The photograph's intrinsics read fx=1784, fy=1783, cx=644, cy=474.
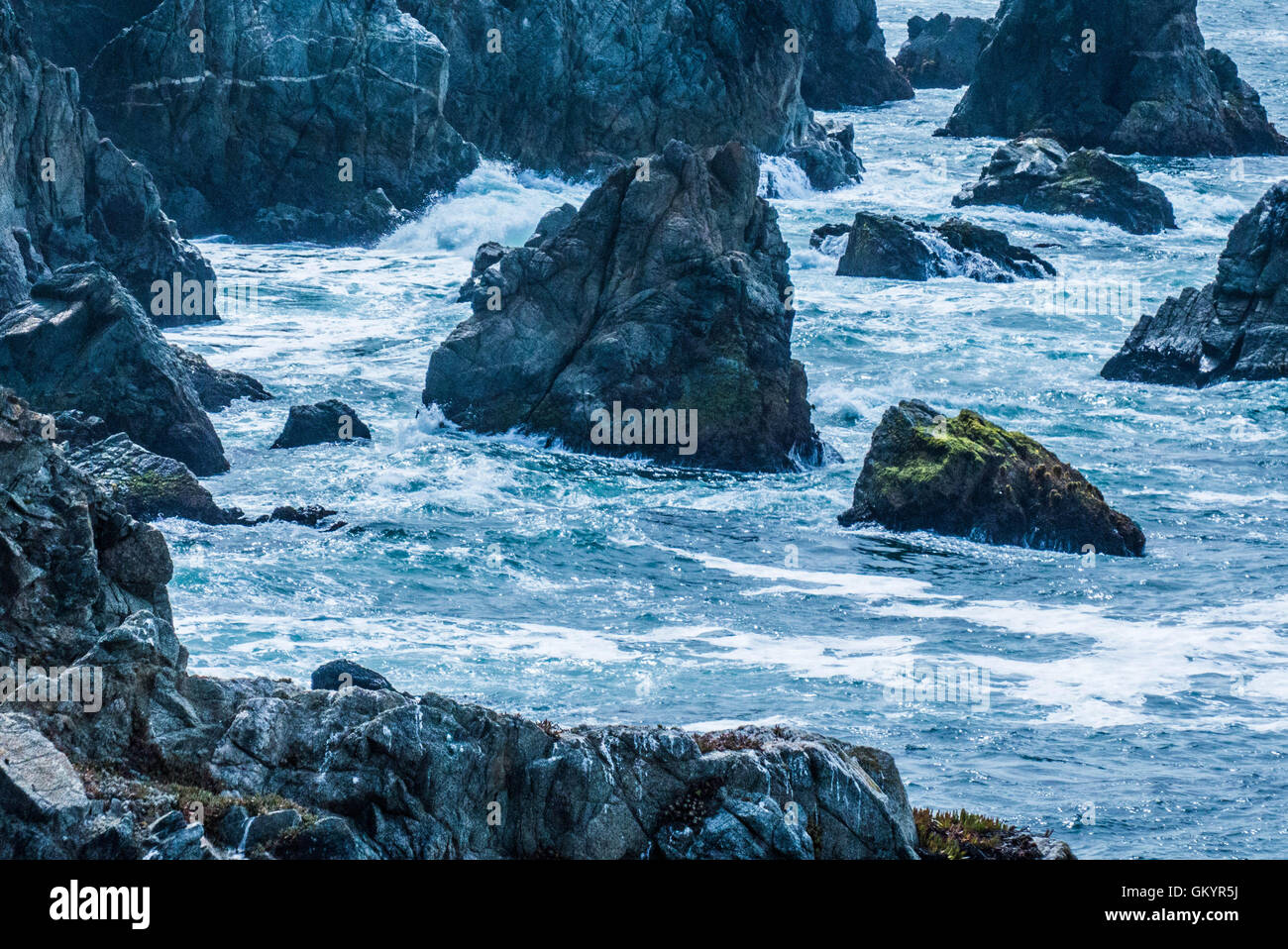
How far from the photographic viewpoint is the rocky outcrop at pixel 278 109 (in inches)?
2753

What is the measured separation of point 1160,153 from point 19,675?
89011 mm

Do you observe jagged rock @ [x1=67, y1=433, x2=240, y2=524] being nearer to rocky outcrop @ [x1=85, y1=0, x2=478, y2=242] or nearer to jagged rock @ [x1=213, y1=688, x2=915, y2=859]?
jagged rock @ [x1=213, y1=688, x2=915, y2=859]

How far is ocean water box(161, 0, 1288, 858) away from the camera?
2717 cm

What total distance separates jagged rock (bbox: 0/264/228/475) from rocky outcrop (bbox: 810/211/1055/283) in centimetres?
3340

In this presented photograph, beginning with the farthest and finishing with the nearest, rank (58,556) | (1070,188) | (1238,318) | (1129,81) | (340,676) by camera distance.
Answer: (1129,81) < (1070,188) < (1238,318) < (340,676) < (58,556)

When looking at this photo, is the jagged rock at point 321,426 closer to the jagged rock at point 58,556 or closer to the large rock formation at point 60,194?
the large rock formation at point 60,194

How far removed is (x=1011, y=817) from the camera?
2369cm

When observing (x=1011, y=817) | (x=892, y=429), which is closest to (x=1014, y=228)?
(x=892, y=429)

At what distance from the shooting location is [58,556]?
64.5ft

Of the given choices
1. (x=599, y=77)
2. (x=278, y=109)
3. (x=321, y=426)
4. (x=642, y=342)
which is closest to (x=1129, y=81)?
(x=599, y=77)

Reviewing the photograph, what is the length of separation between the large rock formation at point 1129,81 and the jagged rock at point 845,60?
55.6 feet

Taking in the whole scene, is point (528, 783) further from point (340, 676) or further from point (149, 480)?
point (149, 480)

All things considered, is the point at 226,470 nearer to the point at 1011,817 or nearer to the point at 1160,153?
the point at 1011,817

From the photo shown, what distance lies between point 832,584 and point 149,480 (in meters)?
14.1
